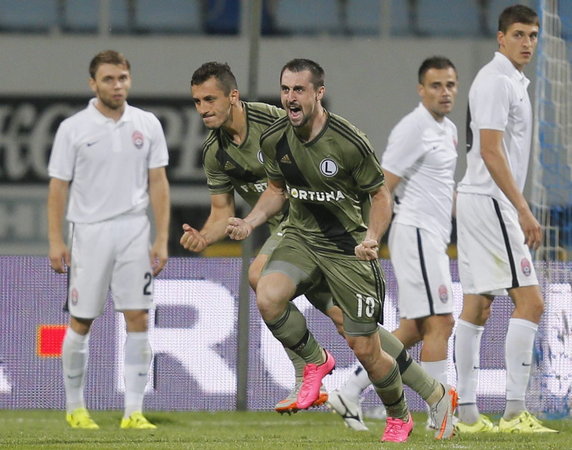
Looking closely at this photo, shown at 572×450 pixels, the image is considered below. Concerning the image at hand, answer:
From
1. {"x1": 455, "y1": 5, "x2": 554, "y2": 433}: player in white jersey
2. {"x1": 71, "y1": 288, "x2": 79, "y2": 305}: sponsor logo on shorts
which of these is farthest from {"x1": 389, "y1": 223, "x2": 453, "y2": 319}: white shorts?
{"x1": 71, "y1": 288, "x2": 79, "y2": 305}: sponsor logo on shorts

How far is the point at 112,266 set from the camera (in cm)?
834

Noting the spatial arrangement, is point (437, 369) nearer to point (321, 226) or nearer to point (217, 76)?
point (321, 226)

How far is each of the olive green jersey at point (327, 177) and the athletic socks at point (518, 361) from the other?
1384 mm

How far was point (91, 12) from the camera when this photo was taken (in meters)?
19.5

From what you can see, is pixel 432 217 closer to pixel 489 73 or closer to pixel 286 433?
pixel 489 73

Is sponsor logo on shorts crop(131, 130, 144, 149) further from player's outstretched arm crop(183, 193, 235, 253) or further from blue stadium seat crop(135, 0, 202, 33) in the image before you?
blue stadium seat crop(135, 0, 202, 33)

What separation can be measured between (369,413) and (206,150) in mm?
2552

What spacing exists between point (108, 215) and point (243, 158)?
1.20 m

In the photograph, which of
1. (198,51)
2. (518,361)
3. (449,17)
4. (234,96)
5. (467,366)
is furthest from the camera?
(449,17)

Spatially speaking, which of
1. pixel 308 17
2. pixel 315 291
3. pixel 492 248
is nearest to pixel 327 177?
pixel 315 291

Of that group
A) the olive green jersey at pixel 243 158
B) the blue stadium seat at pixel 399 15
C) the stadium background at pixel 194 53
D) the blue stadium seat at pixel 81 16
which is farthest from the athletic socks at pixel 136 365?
the blue stadium seat at pixel 399 15

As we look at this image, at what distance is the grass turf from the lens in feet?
21.9

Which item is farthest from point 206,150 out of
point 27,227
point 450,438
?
point 27,227

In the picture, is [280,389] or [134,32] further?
[134,32]
